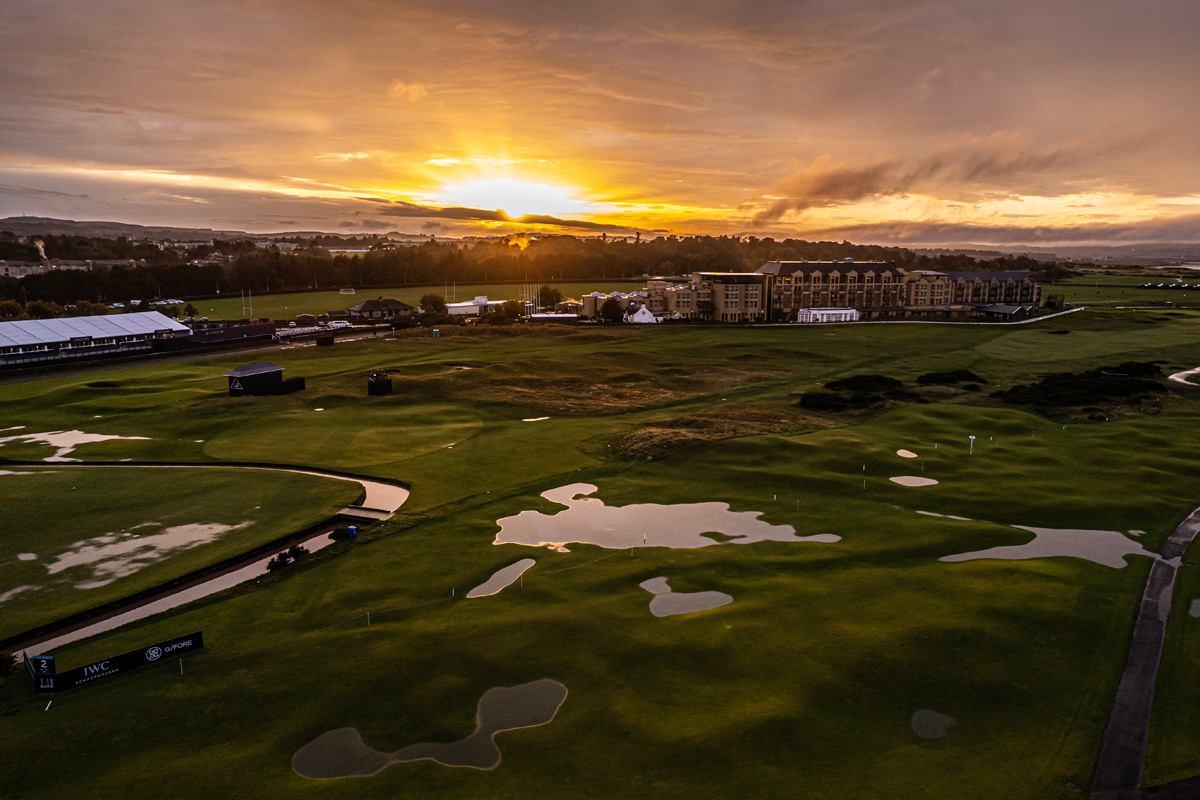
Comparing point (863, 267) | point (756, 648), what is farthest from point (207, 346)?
point (863, 267)

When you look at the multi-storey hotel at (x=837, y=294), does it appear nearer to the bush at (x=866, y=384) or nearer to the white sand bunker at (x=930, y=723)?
the bush at (x=866, y=384)

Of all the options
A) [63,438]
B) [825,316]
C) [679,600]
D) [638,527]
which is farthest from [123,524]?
[825,316]

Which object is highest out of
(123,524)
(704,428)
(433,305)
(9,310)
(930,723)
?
(9,310)

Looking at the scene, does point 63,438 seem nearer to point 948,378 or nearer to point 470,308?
point 948,378

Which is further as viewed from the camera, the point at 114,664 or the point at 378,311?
the point at 378,311

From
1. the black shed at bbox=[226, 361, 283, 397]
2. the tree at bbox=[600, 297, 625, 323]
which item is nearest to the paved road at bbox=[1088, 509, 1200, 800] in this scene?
the black shed at bbox=[226, 361, 283, 397]

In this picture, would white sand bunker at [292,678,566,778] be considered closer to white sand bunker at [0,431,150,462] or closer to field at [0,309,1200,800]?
field at [0,309,1200,800]

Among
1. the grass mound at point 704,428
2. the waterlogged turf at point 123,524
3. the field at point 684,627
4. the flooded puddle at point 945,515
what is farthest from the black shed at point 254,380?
the flooded puddle at point 945,515
